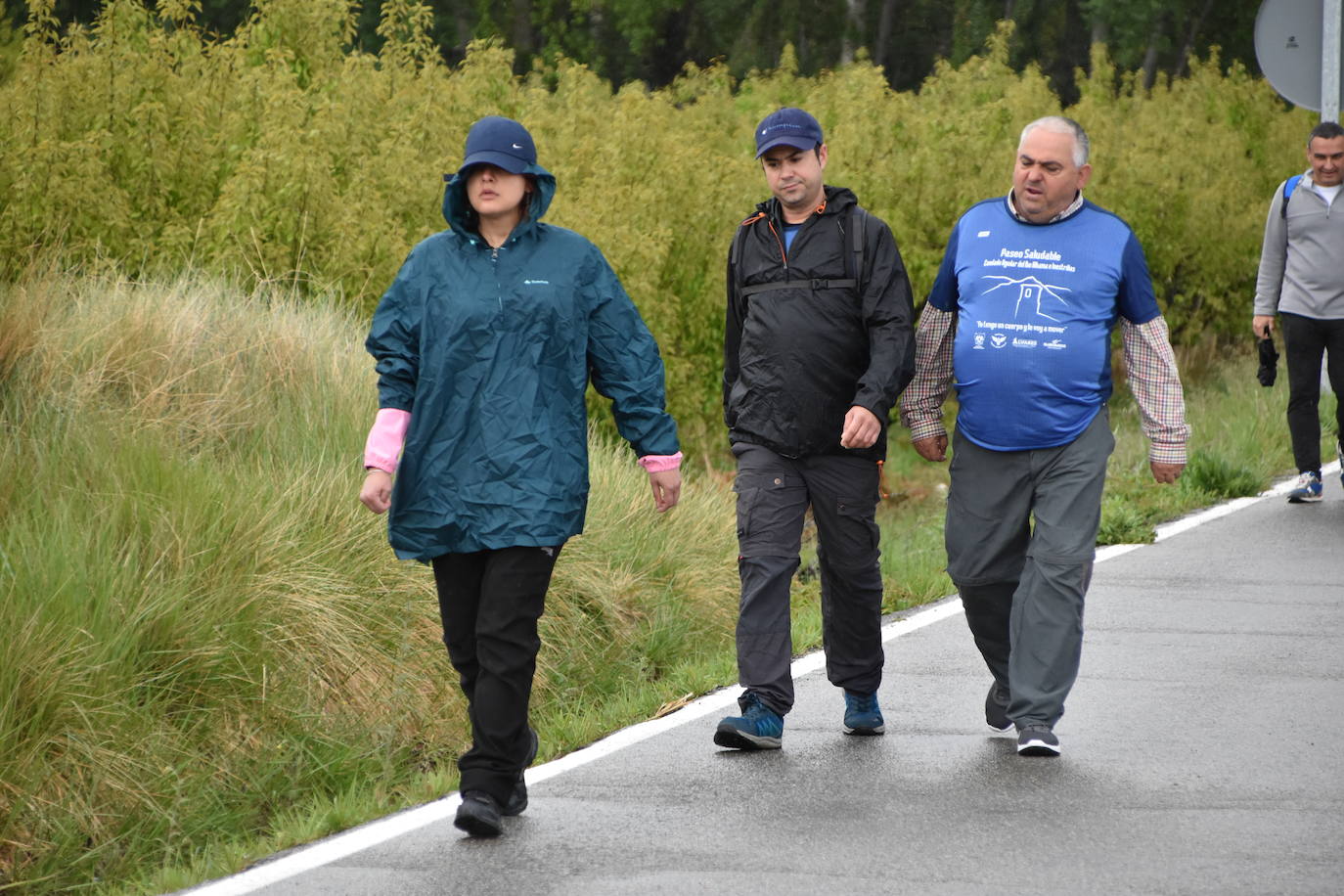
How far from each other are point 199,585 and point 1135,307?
3.20 metres

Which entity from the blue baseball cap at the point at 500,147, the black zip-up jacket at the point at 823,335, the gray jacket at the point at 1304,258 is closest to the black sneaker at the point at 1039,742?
the black zip-up jacket at the point at 823,335

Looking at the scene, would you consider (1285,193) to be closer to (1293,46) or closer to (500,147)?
(1293,46)

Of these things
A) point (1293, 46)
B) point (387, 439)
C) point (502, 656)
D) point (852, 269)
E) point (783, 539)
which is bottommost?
point (502, 656)

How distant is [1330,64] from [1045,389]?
883 centimetres

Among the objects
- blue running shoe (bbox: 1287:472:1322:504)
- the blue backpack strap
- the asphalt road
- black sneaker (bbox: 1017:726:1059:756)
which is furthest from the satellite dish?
black sneaker (bbox: 1017:726:1059:756)

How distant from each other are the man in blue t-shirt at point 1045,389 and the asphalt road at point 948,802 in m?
0.43

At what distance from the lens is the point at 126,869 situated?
552cm

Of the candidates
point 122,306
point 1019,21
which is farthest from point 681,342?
point 1019,21

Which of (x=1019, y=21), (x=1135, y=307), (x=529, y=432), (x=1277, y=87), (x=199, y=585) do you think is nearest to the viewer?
(x=529, y=432)

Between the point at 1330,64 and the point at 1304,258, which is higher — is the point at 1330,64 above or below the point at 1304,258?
above

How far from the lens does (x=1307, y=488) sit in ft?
37.8

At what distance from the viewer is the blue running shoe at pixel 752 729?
245 inches

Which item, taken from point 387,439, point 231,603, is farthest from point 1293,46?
point 387,439

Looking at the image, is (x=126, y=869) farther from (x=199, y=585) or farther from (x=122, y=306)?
(x=122, y=306)
